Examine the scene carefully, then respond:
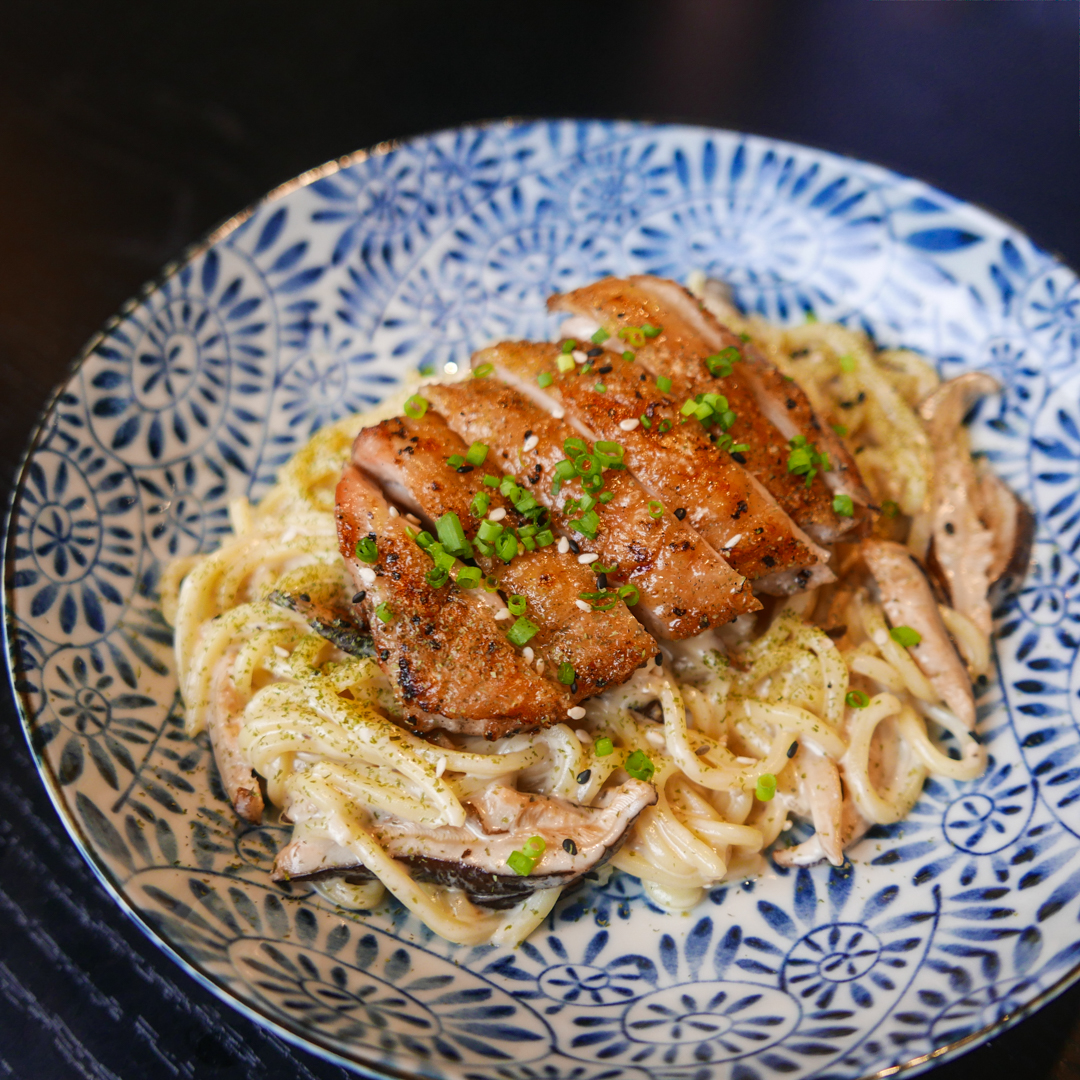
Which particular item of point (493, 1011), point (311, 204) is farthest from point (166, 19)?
point (493, 1011)

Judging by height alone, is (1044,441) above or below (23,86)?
below

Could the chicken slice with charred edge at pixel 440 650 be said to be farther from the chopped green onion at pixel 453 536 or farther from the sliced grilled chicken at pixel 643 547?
the sliced grilled chicken at pixel 643 547

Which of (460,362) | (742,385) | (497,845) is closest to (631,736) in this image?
(497,845)

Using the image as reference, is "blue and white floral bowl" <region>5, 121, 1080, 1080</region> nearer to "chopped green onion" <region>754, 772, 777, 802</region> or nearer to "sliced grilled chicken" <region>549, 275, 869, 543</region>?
"chopped green onion" <region>754, 772, 777, 802</region>

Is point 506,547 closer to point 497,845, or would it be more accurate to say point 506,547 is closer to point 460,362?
point 497,845

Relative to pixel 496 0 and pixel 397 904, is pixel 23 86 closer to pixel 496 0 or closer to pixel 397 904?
pixel 496 0

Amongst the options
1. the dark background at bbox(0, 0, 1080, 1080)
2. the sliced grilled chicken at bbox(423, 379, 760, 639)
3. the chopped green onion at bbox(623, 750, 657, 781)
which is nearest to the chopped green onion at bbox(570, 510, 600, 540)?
the sliced grilled chicken at bbox(423, 379, 760, 639)
